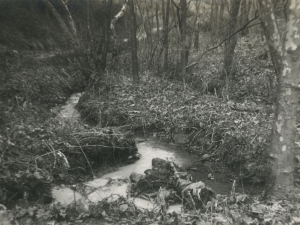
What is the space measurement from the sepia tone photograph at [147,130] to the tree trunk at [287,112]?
0.6 inches

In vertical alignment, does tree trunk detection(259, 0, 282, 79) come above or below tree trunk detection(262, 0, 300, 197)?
above

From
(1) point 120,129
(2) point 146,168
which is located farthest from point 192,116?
(2) point 146,168

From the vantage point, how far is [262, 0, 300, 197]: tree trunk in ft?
14.2

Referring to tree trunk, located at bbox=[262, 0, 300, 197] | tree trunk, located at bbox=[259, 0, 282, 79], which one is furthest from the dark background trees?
tree trunk, located at bbox=[259, 0, 282, 79]

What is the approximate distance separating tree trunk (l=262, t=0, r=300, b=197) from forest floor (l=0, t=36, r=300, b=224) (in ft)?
1.33

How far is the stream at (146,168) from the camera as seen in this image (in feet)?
18.3

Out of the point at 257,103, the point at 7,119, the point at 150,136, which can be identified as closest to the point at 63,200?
the point at 7,119

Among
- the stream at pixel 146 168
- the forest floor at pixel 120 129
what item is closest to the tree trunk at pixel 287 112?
the forest floor at pixel 120 129

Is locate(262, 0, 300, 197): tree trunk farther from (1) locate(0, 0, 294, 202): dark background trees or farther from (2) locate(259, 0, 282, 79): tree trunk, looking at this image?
(1) locate(0, 0, 294, 202): dark background trees

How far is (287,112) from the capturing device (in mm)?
4574

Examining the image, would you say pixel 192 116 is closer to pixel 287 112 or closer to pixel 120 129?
pixel 120 129

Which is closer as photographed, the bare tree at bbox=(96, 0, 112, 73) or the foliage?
the foliage

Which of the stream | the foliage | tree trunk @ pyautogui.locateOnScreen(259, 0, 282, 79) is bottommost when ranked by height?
the stream

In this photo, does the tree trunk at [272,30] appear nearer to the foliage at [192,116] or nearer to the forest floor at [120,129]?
the forest floor at [120,129]
